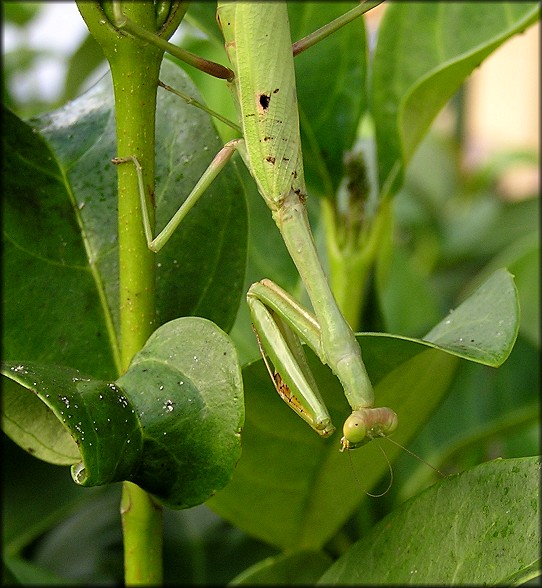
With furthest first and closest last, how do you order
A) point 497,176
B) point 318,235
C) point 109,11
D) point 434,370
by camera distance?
1. point 497,176
2. point 318,235
3. point 434,370
4. point 109,11

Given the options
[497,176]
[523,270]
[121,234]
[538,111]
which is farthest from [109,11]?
[538,111]

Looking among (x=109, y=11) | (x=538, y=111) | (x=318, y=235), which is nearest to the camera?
(x=109, y=11)

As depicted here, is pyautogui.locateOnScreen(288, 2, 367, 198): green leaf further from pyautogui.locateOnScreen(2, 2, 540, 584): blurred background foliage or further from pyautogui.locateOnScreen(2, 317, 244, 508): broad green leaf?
pyautogui.locateOnScreen(2, 317, 244, 508): broad green leaf

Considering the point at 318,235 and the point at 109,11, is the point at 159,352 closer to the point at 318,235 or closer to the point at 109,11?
the point at 109,11

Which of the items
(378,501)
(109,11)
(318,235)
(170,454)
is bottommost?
(378,501)

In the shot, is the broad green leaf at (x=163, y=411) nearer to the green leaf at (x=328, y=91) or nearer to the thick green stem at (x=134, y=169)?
the thick green stem at (x=134, y=169)

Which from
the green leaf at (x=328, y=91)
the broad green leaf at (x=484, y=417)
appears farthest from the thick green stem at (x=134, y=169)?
the broad green leaf at (x=484, y=417)

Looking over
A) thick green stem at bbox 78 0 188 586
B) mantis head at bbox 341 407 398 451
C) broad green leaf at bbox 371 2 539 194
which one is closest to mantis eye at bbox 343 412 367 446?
mantis head at bbox 341 407 398 451
